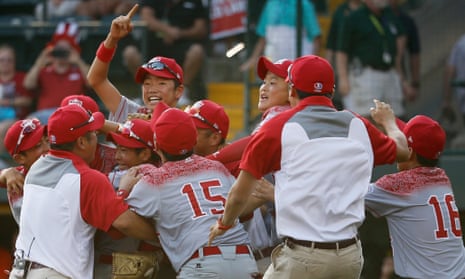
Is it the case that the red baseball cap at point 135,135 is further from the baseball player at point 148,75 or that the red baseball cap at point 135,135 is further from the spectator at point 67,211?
the baseball player at point 148,75

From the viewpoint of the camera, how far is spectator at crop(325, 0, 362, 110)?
1031 cm

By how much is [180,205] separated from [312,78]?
3.45ft

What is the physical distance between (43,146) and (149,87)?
2.63 ft

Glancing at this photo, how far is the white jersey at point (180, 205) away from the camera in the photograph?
6.20m

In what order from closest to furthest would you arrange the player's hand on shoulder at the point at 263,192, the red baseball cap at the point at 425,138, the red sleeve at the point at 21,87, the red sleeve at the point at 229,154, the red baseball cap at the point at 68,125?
the red baseball cap at the point at 68,125
the player's hand on shoulder at the point at 263,192
the red sleeve at the point at 229,154
the red baseball cap at the point at 425,138
the red sleeve at the point at 21,87

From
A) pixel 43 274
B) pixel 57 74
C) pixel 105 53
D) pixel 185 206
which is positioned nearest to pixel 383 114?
pixel 185 206

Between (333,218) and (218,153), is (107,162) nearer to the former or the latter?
(218,153)

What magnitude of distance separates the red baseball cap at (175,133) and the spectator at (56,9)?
19.1ft

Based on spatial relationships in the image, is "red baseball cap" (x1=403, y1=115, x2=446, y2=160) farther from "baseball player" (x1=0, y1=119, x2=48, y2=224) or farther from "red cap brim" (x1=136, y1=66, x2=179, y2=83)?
"baseball player" (x1=0, y1=119, x2=48, y2=224)

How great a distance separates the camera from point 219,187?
634 centimetres

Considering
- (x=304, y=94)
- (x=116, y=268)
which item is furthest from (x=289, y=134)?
(x=116, y=268)

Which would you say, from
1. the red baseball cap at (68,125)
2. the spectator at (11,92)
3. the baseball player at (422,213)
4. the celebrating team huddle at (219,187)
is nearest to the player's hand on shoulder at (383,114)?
the celebrating team huddle at (219,187)

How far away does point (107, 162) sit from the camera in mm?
7316

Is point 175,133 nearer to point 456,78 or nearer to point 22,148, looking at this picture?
point 22,148
